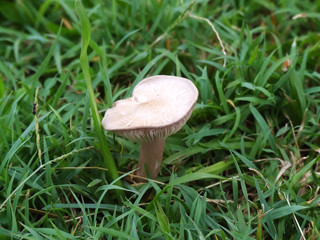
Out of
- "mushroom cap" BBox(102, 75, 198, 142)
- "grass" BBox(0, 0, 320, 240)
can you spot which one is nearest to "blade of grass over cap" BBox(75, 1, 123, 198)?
"grass" BBox(0, 0, 320, 240)

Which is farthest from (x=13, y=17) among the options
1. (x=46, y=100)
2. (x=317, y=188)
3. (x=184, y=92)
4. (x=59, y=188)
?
(x=317, y=188)

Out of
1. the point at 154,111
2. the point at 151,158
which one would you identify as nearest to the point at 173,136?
the point at 151,158

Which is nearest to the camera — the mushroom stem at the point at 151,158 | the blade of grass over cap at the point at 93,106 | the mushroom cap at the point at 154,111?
the mushroom cap at the point at 154,111

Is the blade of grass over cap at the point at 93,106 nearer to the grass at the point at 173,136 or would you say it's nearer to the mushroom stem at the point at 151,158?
the grass at the point at 173,136

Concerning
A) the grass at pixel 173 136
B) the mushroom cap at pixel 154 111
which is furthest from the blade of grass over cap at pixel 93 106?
the mushroom cap at pixel 154 111

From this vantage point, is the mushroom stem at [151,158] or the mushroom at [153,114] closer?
the mushroom at [153,114]

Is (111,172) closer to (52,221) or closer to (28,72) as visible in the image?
(52,221)
